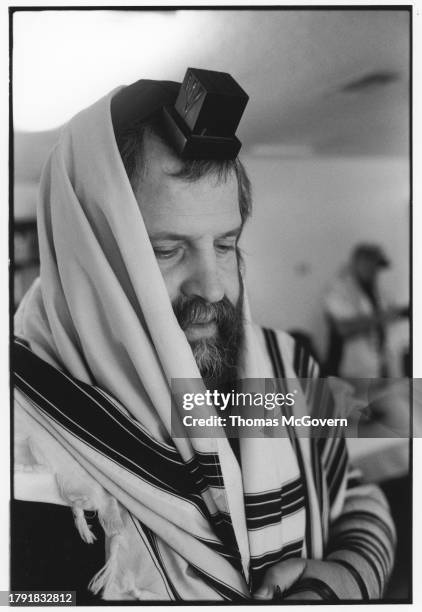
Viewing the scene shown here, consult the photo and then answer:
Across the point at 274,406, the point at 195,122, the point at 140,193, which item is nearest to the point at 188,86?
the point at 195,122

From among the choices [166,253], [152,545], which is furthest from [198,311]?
[152,545]

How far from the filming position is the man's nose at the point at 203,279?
142 centimetres

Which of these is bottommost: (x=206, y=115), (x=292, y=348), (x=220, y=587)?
(x=220, y=587)

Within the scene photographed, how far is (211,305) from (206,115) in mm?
470

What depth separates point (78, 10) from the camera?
58.0 inches

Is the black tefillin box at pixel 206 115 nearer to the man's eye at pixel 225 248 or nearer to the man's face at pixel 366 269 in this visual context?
the man's eye at pixel 225 248

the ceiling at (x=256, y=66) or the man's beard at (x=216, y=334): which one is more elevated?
the ceiling at (x=256, y=66)

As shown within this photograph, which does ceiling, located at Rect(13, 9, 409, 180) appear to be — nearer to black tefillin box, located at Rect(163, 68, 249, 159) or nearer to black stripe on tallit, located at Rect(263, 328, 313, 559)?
black tefillin box, located at Rect(163, 68, 249, 159)

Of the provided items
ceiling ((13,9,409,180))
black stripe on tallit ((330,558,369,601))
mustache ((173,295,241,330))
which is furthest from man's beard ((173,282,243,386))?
black stripe on tallit ((330,558,369,601))

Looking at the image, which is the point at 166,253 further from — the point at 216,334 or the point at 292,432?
the point at 292,432

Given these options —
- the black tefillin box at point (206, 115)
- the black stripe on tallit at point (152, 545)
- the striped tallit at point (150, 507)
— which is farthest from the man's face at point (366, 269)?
the black stripe on tallit at point (152, 545)

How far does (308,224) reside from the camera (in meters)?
1.47

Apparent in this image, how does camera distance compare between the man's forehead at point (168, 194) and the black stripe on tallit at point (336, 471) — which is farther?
the black stripe on tallit at point (336, 471)

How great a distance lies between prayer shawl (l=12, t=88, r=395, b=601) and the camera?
1.38m
